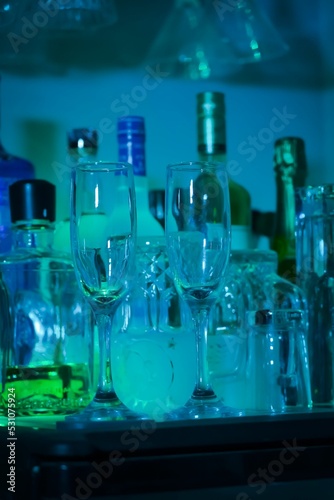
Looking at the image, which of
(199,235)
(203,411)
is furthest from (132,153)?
(203,411)

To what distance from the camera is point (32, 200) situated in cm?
102

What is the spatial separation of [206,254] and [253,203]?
515 millimetres

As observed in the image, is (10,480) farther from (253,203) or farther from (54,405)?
(253,203)

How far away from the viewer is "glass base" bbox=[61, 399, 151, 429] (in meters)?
0.76

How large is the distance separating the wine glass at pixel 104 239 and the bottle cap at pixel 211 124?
285 millimetres

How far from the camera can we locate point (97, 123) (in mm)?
1303

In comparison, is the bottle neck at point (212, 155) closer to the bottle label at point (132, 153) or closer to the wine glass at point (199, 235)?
the bottle label at point (132, 153)

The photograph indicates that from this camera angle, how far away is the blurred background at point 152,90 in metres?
1.28

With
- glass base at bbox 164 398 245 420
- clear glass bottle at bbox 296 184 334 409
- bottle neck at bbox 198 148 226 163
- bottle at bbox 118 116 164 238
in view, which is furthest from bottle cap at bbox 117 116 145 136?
glass base at bbox 164 398 245 420

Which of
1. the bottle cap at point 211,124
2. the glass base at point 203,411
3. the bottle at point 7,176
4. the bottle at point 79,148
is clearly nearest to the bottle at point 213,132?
the bottle cap at point 211,124

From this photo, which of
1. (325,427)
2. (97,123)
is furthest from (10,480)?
(97,123)

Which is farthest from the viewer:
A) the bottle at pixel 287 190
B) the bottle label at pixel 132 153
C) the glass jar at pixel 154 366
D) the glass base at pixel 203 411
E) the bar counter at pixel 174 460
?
the bottle at pixel 287 190

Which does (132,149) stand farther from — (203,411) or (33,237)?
(203,411)

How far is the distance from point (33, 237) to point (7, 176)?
0.15 m
